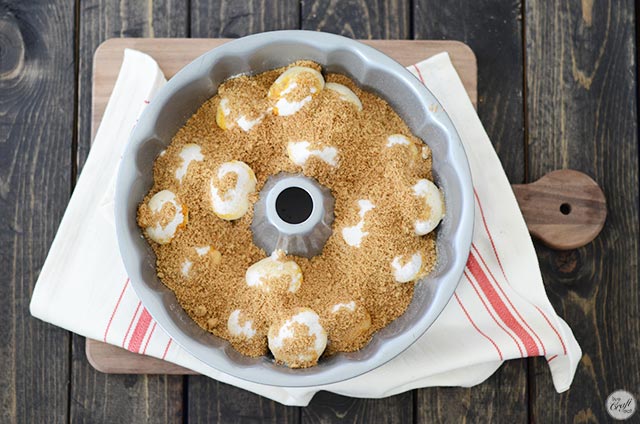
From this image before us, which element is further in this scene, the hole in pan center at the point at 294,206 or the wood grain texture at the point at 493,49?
the wood grain texture at the point at 493,49

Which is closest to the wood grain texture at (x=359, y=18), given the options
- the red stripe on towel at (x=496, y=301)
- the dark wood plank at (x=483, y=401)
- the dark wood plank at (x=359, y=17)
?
the dark wood plank at (x=359, y=17)

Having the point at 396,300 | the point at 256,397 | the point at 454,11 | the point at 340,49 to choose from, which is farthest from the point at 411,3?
the point at 256,397

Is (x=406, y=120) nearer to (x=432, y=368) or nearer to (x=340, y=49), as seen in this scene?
(x=340, y=49)

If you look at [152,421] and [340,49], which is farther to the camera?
[152,421]

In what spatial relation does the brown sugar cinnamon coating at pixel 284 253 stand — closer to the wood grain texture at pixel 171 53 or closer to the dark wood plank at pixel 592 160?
the wood grain texture at pixel 171 53

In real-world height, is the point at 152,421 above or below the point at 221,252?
below
